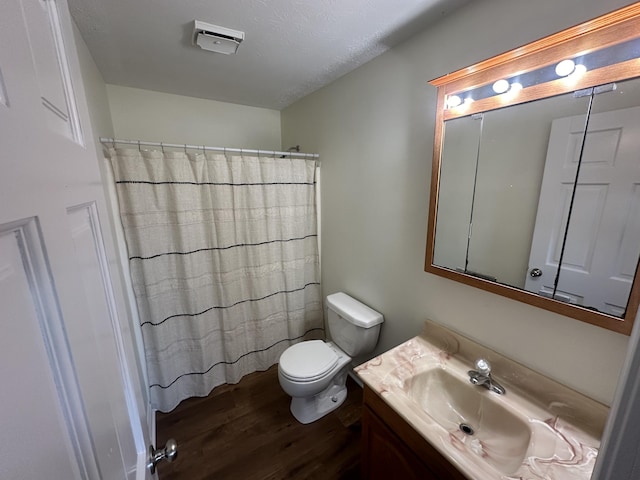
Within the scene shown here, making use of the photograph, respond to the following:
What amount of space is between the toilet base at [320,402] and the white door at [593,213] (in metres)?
1.46

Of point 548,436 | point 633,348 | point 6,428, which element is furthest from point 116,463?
point 548,436

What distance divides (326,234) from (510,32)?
1621 millimetres

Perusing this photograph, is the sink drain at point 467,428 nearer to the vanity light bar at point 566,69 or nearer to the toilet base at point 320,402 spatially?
the toilet base at point 320,402

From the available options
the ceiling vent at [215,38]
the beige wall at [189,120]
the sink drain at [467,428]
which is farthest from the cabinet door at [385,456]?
the beige wall at [189,120]

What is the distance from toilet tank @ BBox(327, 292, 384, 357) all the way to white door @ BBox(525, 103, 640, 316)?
3.16ft

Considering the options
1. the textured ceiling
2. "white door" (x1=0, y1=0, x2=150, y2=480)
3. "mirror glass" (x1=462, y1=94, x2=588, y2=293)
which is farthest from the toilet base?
the textured ceiling

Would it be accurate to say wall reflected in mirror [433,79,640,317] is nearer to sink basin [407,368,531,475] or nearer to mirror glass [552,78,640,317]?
mirror glass [552,78,640,317]

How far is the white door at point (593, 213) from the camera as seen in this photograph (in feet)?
2.63

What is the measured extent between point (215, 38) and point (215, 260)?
1.36 meters

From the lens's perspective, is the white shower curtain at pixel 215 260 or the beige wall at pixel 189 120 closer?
the white shower curtain at pixel 215 260

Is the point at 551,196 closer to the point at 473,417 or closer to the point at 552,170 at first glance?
the point at 552,170

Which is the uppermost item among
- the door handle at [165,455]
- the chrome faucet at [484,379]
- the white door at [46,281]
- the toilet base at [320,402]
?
the white door at [46,281]

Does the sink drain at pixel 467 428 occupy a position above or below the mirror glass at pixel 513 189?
below

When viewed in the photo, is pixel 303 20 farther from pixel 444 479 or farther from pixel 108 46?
pixel 444 479
